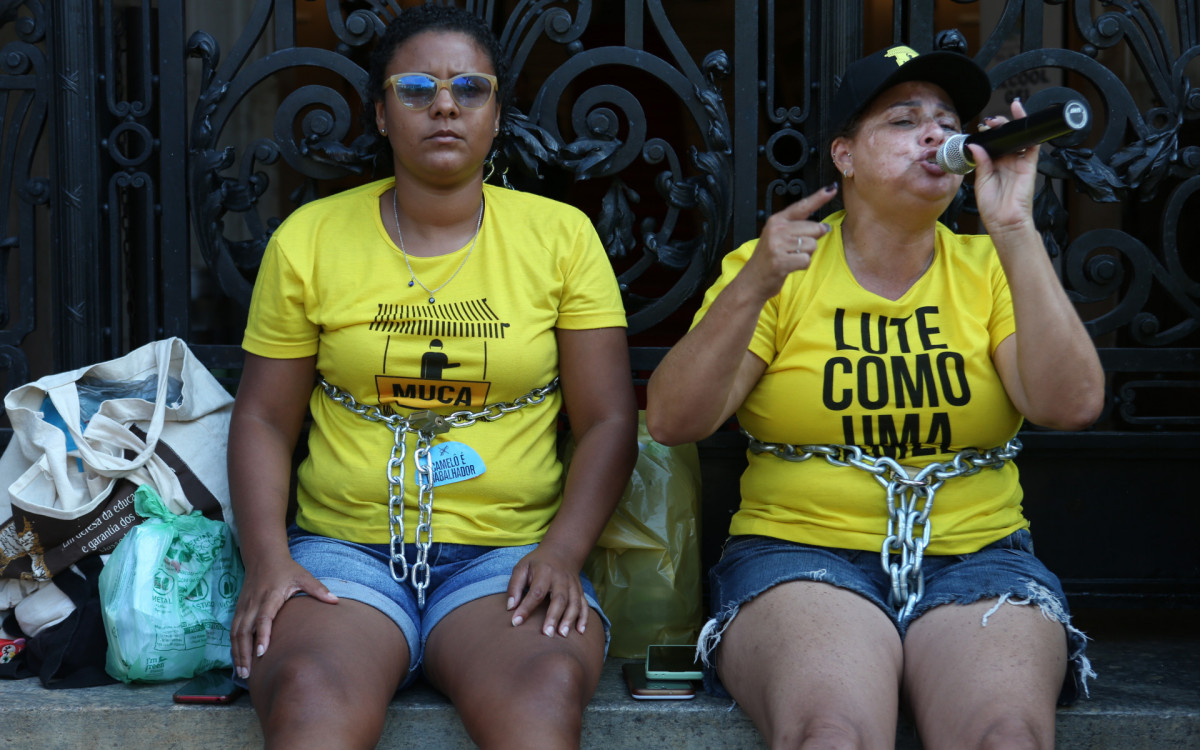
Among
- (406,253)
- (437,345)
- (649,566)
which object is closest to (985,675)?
(649,566)

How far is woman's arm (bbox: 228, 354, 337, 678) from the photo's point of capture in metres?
2.29

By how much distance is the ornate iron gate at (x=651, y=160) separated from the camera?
116 inches

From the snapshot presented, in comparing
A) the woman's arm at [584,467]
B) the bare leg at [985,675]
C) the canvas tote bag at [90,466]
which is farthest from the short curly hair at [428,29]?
the bare leg at [985,675]

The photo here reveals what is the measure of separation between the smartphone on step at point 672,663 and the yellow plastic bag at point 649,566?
0.07 metres

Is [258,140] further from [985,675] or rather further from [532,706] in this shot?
[985,675]

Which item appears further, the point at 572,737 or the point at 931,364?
the point at 931,364

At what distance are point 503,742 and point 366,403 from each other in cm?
91

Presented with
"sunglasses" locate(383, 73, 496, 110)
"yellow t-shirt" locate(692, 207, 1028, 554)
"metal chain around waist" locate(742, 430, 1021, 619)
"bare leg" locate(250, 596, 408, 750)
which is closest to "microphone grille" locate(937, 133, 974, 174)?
"yellow t-shirt" locate(692, 207, 1028, 554)

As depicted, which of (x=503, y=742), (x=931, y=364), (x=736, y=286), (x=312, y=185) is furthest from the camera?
(x=312, y=185)

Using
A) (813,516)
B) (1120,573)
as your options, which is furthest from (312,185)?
(1120,573)

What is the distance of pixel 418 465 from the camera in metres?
2.46

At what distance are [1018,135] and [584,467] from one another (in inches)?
45.4

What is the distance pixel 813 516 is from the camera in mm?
2408

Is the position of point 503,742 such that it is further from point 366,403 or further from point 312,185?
point 312,185
